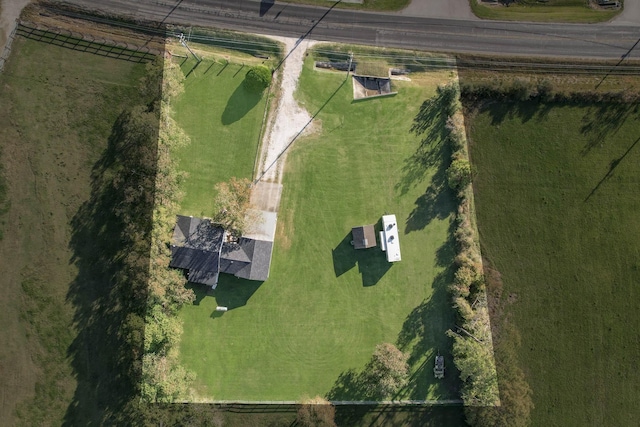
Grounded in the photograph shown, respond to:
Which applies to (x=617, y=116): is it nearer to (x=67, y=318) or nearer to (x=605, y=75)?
(x=605, y=75)

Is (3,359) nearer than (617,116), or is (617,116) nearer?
(3,359)

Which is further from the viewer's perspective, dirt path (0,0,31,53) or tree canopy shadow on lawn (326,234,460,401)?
dirt path (0,0,31,53)

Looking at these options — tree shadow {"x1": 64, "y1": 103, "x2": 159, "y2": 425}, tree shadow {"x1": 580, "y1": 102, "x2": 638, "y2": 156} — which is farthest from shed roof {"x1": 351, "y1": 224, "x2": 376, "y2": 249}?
tree shadow {"x1": 580, "y1": 102, "x2": 638, "y2": 156}

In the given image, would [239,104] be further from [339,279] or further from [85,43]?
[339,279]

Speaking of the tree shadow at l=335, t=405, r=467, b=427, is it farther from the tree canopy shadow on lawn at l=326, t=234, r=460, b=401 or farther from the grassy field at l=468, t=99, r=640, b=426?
the grassy field at l=468, t=99, r=640, b=426

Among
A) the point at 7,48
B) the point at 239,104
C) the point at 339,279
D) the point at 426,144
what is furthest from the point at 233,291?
the point at 7,48

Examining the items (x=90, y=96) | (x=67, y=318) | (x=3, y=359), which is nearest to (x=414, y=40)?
(x=90, y=96)
